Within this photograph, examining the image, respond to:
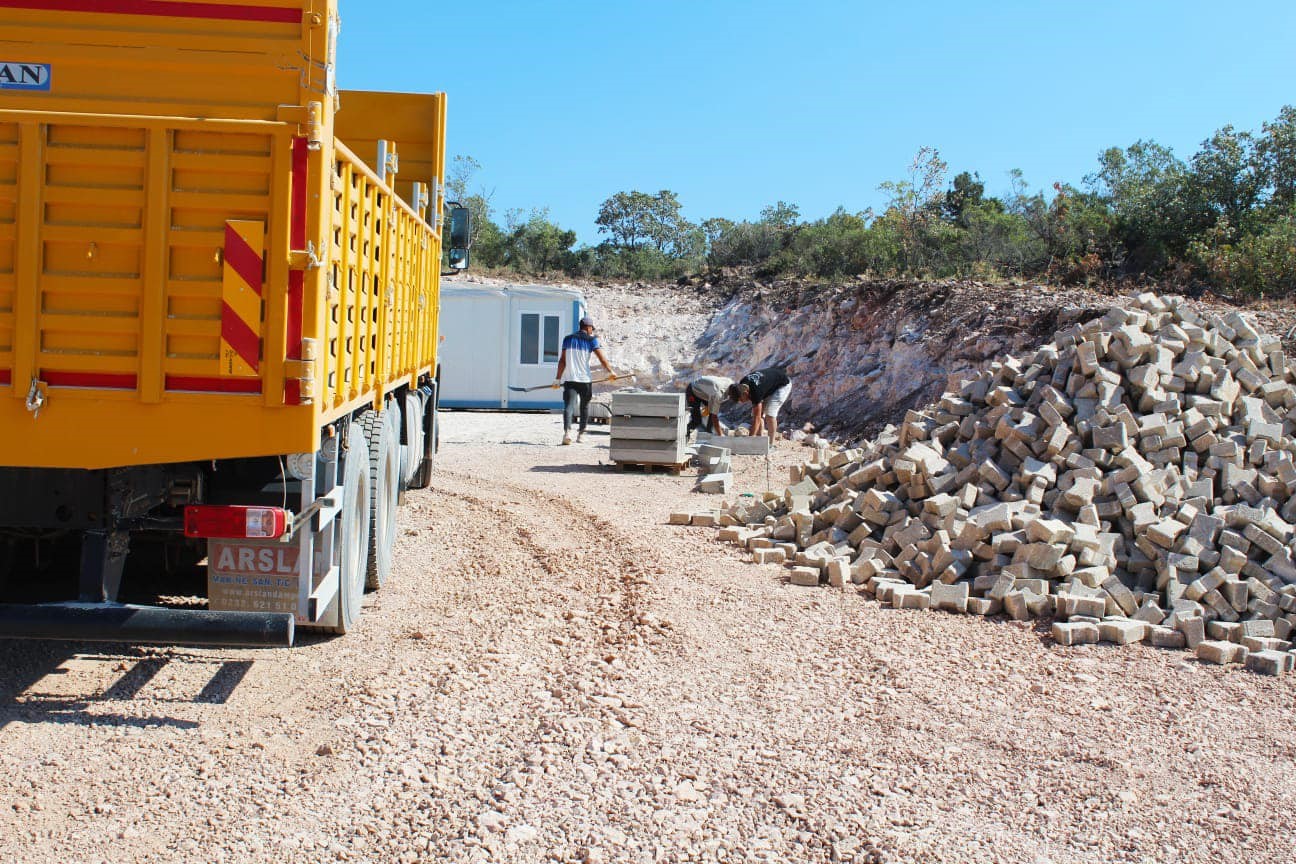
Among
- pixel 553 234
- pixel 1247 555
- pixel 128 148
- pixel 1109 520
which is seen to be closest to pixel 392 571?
pixel 128 148

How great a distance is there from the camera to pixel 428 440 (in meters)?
10.6

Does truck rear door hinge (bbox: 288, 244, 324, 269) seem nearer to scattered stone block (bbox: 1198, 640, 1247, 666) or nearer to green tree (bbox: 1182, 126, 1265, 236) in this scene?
scattered stone block (bbox: 1198, 640, 1247, 666)

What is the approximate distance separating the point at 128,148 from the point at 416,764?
2.52m

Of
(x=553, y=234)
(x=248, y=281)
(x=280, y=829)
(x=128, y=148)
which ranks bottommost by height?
(x=280, y=829)

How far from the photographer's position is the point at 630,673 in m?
5.20

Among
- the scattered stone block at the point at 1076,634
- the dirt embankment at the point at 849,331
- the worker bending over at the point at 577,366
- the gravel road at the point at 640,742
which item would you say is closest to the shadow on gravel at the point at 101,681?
the gravel road at the point at 640,742

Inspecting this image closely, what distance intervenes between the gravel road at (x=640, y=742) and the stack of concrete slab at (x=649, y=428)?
6.26 meters

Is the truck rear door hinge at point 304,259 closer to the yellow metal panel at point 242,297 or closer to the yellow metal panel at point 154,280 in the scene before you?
the yellow metal panel at point 154,280

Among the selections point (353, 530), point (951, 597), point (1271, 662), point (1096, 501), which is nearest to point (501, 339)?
point (1096, 501)

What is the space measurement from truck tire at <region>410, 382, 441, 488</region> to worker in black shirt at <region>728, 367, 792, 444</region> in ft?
16.5

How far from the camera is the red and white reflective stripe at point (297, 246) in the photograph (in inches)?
157

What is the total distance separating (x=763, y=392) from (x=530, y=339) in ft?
28.4

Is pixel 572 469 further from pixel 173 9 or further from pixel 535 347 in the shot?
pixel 535 347

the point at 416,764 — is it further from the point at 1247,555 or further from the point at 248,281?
the point at 1247,555
